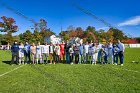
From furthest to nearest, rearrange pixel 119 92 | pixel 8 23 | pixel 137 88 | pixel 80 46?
pixel 8 23, pixel 80 46, pixel 137 88, pixel 119 92

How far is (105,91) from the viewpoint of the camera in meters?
11.4

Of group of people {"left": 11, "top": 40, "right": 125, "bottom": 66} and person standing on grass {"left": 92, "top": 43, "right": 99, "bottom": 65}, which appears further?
group of people {"left": 11, "top": 40, "right": 125, "bottom": 66}

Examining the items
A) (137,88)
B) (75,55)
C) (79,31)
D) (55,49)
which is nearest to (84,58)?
(75,55)

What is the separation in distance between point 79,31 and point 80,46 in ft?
341

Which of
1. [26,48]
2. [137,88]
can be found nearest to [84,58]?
[26,48]

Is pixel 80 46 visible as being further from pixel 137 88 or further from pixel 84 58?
pixel 137 88

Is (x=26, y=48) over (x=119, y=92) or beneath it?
over

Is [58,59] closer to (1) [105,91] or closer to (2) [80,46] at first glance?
(2) [80,46]

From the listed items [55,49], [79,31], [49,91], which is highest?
[79,31]

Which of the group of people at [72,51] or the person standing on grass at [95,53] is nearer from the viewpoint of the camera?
the person standing on grass at [95,53]

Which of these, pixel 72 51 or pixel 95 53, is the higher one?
pixel 72 51

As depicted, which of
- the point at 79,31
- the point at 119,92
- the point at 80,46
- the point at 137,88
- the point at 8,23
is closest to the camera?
the point at 119,92

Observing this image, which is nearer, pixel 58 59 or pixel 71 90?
pixel 71 90

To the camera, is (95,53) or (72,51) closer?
(95,53)
